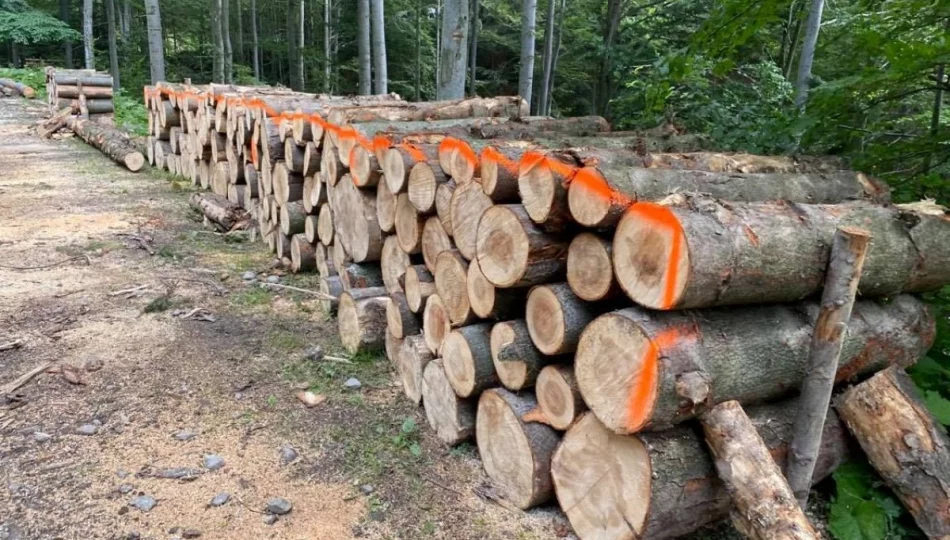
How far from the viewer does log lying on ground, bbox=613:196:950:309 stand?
2.05 metres

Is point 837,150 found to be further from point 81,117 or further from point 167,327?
point 81,117

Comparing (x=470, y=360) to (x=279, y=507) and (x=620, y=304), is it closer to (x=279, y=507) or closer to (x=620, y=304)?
(x=620, y=304)

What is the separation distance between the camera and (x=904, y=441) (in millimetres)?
2434

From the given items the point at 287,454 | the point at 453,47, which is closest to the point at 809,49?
the point at 453,47

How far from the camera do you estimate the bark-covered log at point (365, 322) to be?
4.09 meters

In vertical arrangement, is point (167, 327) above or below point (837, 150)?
below

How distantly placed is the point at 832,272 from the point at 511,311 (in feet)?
4.51

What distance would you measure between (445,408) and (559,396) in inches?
33.8

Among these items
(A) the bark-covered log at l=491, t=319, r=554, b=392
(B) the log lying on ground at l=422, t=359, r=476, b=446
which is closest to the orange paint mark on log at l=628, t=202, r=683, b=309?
(A) the bark-covered log at l=491, t=319, r=554, b=392

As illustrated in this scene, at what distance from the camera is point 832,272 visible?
2.24 meters

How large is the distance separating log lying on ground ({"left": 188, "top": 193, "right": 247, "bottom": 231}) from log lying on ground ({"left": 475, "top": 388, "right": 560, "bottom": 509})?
504cm

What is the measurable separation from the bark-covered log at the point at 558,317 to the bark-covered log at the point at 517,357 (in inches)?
3.9

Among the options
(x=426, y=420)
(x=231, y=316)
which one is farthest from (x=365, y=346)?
(x=231, y=316)

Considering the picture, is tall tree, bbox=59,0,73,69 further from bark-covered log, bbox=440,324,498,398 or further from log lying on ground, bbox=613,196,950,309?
log lying on ground, bbox=613,196,950,309
